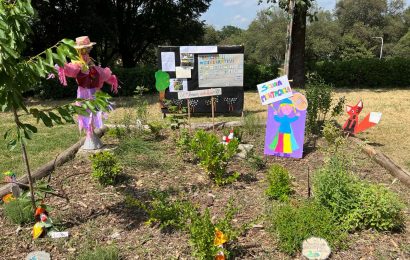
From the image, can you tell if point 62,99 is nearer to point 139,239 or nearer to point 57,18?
point 57,18

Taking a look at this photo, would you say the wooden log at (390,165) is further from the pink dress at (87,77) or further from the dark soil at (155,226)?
the pink dress at (87,77)

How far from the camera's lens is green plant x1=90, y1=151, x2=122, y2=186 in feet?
13.8

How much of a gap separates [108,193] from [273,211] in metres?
1.82

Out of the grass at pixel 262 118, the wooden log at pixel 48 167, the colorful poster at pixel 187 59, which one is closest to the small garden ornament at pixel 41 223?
the wooden log at pixel 48 167

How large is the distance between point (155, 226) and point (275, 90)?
2.68m

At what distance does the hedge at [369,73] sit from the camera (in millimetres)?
13992

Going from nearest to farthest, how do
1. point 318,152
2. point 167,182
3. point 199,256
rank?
point 199,256 < point 167,182 < point 318,152

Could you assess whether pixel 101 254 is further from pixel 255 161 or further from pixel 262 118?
pixel 262 118

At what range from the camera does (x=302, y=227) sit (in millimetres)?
3029

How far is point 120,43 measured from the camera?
62.3 feet

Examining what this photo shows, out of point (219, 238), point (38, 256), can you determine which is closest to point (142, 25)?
point (38, 256)

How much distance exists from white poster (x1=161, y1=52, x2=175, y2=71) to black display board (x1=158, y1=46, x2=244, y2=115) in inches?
2.9

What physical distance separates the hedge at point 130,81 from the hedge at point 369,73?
7.56 ft

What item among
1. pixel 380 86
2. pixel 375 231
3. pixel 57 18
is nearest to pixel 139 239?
pixel 375 231
